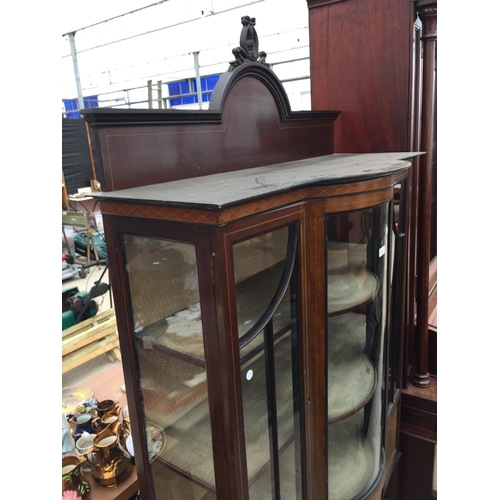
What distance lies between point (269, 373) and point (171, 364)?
0.61 ft

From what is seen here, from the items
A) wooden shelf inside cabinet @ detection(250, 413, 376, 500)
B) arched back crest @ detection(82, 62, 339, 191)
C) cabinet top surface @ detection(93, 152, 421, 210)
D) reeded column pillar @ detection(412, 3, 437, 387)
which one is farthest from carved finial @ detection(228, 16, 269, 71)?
wooden shelf inside cabinet @ detection(250, 413, 376, 500)

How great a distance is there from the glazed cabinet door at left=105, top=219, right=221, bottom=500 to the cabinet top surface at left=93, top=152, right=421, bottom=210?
5 centimetres

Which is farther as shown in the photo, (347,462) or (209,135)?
(347,462)

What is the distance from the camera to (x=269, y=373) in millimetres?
792

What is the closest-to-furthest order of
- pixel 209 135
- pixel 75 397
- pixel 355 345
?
pixel 209 135 → pixel 355 345 → pixel 75 397

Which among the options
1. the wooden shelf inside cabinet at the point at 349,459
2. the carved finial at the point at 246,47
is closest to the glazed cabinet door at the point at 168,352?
the wooden shelf inside cabinet at the point at 349,459

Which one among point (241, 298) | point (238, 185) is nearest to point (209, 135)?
point (238, 185)

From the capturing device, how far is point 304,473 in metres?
0.93

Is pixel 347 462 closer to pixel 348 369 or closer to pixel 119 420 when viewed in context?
pixel 348 369

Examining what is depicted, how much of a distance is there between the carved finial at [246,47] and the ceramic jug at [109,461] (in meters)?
0.99

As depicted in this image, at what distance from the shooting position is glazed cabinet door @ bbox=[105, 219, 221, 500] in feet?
2.24

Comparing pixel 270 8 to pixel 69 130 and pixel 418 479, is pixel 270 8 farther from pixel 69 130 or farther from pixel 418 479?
pixel 418 479

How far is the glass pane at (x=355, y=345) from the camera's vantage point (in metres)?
0.89

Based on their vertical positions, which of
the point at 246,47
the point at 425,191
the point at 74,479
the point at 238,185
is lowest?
the point at 74,479
